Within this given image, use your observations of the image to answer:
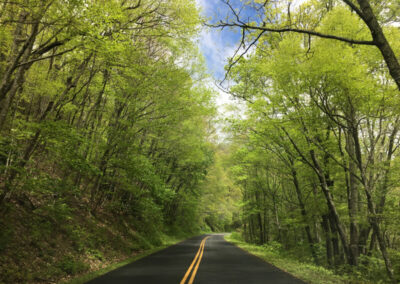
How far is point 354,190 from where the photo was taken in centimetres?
1122

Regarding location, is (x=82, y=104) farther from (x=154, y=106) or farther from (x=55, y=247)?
(x=55, y=247)

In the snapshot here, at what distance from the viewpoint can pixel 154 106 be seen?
44.4 ft

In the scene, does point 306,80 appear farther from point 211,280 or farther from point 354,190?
point 211,280

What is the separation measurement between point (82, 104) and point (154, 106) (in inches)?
160

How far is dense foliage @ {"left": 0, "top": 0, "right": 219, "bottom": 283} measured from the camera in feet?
21.0

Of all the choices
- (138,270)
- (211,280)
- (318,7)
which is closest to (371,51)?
(318,7)

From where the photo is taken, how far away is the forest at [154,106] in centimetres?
648

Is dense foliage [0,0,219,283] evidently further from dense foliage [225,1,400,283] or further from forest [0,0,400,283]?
dense foliage [225,1,400,283]

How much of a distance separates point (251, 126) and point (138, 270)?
952 cm

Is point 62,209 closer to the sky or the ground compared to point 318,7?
closer to the ground

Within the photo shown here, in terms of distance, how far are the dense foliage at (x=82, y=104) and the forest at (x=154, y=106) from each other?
0.25 ft

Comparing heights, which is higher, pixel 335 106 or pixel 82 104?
pixel 335 106

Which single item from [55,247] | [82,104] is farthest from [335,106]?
[55,247]

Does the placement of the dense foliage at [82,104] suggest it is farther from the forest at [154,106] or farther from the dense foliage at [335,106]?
the dense foliage at [335,106]
